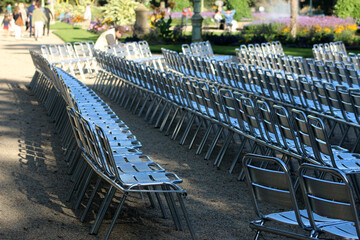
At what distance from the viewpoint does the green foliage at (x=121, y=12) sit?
41125 mm

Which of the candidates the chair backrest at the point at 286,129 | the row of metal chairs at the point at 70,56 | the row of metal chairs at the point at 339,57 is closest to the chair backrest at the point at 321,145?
the chair backrest at the point at 286,129

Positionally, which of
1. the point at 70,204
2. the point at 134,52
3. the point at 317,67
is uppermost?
the point at 317,67

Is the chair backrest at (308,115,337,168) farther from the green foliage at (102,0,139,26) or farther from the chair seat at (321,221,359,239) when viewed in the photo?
the green foliage at (102,0,139,26)

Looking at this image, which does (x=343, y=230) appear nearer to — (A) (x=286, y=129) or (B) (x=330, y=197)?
(B) (x=330, y=197)

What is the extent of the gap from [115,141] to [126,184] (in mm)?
1947

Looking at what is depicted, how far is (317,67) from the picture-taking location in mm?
13719

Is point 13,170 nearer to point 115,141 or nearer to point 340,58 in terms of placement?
point 115,141

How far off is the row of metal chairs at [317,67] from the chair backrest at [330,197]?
324 inches

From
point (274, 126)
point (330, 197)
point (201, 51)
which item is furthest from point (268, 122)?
point (201, 51)

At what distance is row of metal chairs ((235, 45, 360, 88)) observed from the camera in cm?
1252

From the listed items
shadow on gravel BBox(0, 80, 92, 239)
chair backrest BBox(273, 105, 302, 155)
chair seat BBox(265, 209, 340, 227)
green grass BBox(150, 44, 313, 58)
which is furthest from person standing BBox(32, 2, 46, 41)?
chair seat BBox(265, 209, 340, 227)

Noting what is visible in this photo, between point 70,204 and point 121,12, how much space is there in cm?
3536

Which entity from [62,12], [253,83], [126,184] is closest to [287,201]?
[126,184]

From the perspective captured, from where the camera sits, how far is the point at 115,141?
24.7 feet
